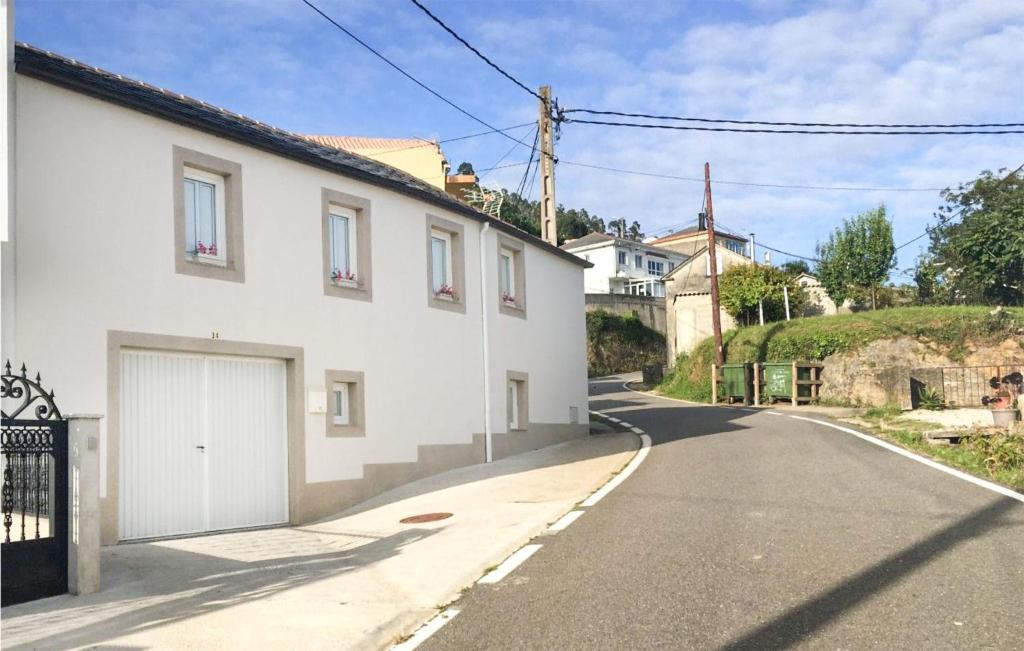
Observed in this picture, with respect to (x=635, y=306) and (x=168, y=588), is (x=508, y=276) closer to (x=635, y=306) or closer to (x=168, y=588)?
(x=168, y=588)

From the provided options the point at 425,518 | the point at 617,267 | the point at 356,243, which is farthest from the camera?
the point at 617,267

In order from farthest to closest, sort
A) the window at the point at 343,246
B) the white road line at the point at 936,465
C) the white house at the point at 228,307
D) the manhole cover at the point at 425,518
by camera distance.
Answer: the window at the point at 343,246 → the manhole cover at the point at 425,518 → the white road line at the point at 936,465 → the white house at the point at 228,307

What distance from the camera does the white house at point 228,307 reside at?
1041 cm

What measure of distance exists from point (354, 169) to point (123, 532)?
6.61m

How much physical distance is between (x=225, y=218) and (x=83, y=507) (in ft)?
19.7

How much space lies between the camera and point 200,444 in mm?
Result: 12039

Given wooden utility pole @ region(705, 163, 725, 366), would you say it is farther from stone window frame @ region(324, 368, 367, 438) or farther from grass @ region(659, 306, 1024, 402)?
stone window frame @ region(324, 368, 367, 438)

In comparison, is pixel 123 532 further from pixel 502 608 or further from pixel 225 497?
pixel 502 608

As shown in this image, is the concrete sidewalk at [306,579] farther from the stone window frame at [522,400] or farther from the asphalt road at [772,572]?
the stone window frame at [522,400]

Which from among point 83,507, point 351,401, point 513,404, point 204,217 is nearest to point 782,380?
point 513,404

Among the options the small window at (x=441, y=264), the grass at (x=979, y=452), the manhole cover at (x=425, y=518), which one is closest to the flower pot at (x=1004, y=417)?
the grass at (x=979, y=452)

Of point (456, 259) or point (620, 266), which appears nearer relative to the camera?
point (456, 259)

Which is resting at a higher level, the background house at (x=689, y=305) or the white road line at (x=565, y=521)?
the background house at (x=689, y=305)

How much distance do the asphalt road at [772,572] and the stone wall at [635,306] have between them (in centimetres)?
4733
